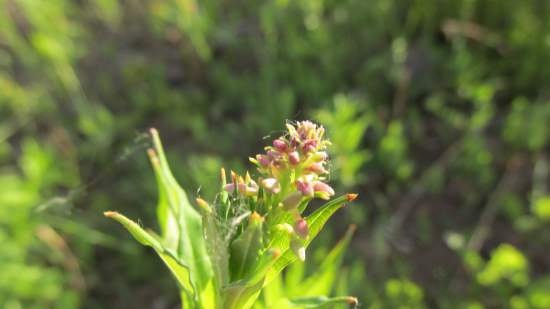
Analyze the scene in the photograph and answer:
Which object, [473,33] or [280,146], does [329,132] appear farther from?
[280,146]

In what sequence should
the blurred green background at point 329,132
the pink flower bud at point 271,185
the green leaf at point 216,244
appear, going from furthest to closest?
the blurred green background at point 329,132
the green leaf at point 216,244
the pink flower bud at point 271,185

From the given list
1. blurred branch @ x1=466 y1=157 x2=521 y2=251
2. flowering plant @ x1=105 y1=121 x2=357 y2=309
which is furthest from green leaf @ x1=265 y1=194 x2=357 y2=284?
blurred branch @ x1=466 y1=157 x2=521 y2=251

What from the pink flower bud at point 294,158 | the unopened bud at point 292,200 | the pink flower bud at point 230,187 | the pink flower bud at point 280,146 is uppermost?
the pink flower bud at point 280,146

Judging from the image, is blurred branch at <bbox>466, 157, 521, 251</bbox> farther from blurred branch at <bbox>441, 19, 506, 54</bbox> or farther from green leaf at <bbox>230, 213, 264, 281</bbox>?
green leaf at <bbox>230, 213, 264, 281</bbox>

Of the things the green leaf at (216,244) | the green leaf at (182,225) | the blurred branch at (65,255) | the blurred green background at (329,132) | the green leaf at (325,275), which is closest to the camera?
the green leaf at (216,244)

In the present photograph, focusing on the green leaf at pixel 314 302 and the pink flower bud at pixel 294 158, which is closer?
the pink flower bud at pixel 294 158

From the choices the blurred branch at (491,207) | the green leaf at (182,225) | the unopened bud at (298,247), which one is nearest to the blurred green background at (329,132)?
the blurred branch at (491,207)

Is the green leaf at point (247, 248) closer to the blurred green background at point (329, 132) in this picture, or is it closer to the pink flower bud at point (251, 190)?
the pink flower bud at point (251, 190)

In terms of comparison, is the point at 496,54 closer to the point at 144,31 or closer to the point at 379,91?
the point at 379,91

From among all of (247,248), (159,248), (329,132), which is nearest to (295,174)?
(247,248)

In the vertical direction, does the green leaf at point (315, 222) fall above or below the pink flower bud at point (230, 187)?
below

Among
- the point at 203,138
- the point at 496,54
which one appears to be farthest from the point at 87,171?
the point at 496,54
